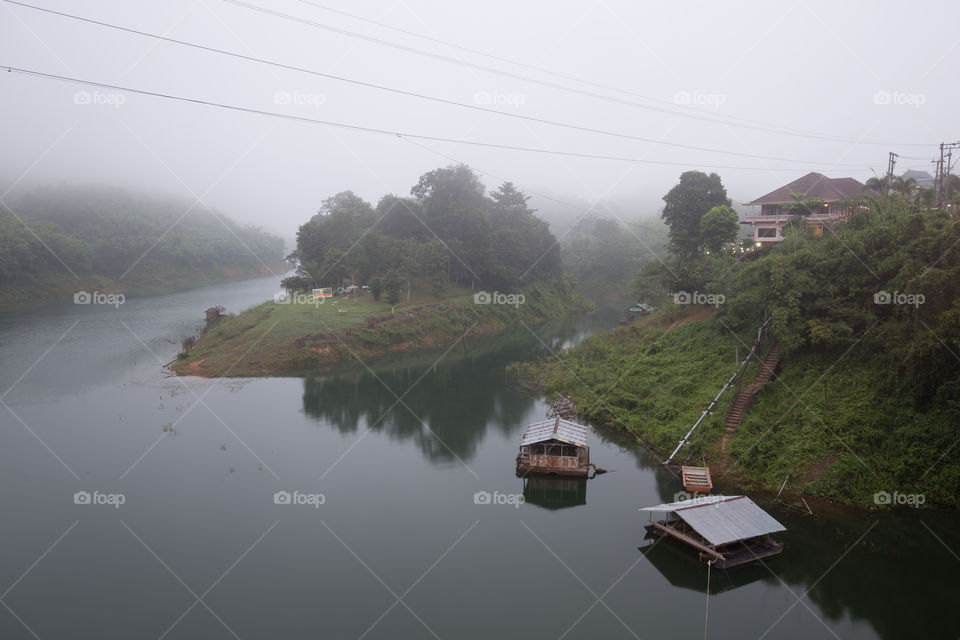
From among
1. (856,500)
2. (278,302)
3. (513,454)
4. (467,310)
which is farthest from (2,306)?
(856,500)

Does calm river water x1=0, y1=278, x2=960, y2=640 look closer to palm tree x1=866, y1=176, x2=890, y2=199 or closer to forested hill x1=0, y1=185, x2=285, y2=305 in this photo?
palm tree x1=866, y1=176, x2=890, y2=199

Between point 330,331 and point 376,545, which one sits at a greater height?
point 330,331

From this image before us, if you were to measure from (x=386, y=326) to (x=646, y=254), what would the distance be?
39.0 meters

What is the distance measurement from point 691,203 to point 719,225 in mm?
3432

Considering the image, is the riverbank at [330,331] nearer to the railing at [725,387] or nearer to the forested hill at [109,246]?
the railing at [725,387]

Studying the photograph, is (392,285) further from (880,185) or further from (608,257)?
(608,257)

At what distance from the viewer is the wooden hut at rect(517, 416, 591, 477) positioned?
16372 millimetres

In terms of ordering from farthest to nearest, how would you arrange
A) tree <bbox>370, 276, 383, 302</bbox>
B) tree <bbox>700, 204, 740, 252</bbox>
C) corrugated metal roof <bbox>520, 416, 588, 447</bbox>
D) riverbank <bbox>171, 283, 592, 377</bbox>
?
tree <bbox>370, 276, 383, 302</bbox> → riverbank <bbox>171, 283, 592, 377</bbox> → tree <bbox>700, 204, 740, 252</bbox> → corrugated metal roof <bbox>520, 416, 588, 447</bbox>

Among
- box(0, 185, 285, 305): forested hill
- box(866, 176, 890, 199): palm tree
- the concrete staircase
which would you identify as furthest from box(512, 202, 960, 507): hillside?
box(0, 185, 285, 305): forested hill

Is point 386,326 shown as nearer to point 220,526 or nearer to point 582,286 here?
point 220,526

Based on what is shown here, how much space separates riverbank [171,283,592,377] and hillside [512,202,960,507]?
14918mm

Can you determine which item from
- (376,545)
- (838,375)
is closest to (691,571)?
(376,545)

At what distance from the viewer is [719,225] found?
2888cm

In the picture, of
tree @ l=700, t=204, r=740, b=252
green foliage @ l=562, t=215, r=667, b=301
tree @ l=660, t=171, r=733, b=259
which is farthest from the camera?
green foliage @ l=562, t=215, r=667, b=301
